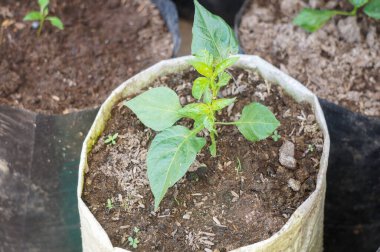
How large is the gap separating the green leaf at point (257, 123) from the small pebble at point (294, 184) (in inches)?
5.8

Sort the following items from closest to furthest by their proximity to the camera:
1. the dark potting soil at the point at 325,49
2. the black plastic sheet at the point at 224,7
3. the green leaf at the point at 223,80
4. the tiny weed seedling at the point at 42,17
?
the green leaf at the point at 223,80
the dark potting soil at the point at 325,49
the tiny weed seedling at the point at 42,17
the black plastic sheet at the point at 224,7

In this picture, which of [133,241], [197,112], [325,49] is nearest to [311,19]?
[325,49]

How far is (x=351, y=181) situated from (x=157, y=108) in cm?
87

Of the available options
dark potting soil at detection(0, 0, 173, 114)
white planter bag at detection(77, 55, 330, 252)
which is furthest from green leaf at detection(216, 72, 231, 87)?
dark potting soil at detection(0, 0, 173, 114)

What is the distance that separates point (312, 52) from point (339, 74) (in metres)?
0.13

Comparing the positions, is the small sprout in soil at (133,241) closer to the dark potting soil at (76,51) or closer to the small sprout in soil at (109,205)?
the small sprout in soil at (109,205)

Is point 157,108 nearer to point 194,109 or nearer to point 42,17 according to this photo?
point 194,109

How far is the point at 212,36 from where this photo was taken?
147cm

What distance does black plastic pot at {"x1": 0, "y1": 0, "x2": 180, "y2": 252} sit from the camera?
1894 mm

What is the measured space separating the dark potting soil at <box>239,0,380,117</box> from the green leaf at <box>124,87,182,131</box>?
2.29 ft

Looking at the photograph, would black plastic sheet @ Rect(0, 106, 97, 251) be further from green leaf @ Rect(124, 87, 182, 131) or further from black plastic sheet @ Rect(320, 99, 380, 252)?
black plastic sheet @ Rect(320, 99, 380, 252)

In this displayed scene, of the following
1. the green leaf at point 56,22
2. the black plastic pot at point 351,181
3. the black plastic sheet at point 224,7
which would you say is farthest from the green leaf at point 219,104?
the black plastic sheet at point 224,7

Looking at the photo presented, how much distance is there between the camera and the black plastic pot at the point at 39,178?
1.89m

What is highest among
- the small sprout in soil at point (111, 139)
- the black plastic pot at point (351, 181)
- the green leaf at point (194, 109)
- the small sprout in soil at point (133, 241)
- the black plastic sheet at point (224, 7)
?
the green leaf at point (194, 109)
